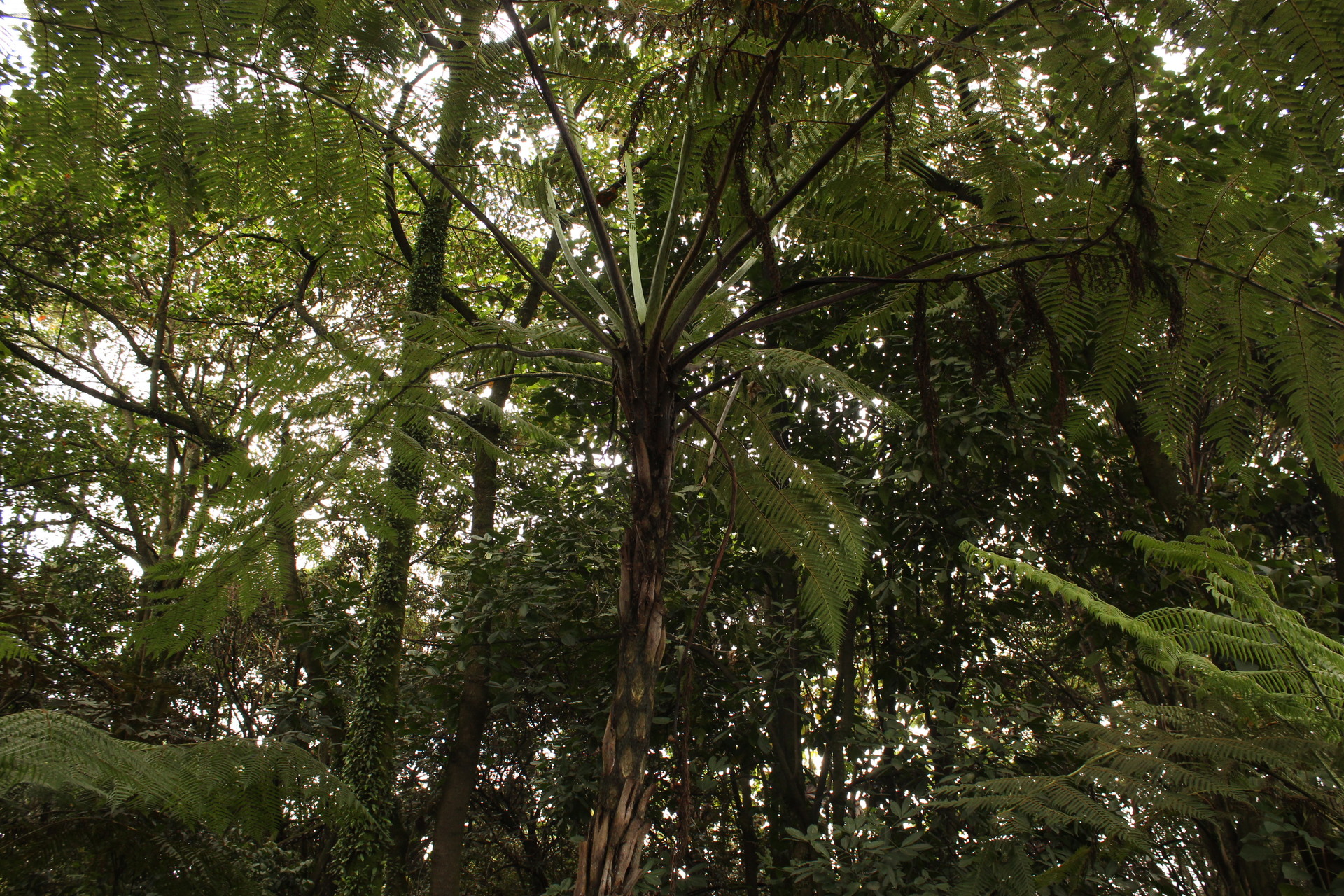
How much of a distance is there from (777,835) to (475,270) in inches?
234

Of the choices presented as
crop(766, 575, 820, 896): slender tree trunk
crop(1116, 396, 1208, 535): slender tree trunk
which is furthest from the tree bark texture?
crop(1116, 396, 1208, 535): slender tree trunk

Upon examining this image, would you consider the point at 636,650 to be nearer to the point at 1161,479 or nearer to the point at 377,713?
the point at 1161,479

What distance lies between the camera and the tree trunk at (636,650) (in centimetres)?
114

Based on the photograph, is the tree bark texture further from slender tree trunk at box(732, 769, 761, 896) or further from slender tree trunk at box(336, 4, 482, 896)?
slender tree trunk at box(732, 769, 761, 896)

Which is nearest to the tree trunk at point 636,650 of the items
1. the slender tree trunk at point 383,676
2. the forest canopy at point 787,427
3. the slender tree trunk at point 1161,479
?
the forest canopy at point 787,427

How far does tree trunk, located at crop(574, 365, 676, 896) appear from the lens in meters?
1.14

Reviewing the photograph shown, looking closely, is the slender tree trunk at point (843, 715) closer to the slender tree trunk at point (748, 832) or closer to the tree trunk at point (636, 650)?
the slender tree trunk at point (748, 832)

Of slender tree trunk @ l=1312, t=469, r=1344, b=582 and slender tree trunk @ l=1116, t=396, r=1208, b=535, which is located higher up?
slender tree trunk @ l=1116, t=396, r=1208, b=535

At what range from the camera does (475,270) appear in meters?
7.14

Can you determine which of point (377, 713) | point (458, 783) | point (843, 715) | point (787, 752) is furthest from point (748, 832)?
point (377, 713)

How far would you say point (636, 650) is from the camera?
129 cm

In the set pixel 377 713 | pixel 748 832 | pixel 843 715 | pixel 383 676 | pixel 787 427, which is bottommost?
pixel 748 832

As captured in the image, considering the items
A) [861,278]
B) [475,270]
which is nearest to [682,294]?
[861,278]

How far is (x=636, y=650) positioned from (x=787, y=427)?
2.52m
